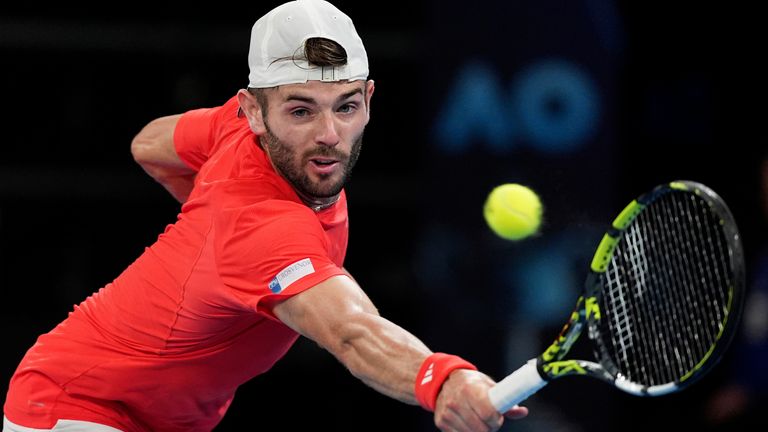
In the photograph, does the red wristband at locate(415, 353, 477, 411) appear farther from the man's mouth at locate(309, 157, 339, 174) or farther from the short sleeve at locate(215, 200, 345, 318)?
the man's mouth at locate(309, 157, 339, 174)

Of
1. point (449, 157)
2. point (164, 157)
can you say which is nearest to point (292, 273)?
point (164, 157)

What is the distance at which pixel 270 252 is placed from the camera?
10.6 feet

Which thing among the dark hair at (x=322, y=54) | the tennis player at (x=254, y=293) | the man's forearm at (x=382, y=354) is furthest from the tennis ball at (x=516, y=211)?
the man's forearm at (x=382, y=354)

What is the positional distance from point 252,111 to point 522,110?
2.46 m

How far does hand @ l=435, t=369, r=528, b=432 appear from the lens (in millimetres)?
2811

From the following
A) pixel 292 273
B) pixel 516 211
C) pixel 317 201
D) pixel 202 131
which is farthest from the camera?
pixel 516 211

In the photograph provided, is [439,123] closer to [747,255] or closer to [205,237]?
[747,255]

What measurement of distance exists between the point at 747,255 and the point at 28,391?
3969mm

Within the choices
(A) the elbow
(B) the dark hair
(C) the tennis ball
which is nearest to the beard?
(B) the dark hair

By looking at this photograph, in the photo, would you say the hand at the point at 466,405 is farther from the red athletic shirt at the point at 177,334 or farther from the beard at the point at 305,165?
the beard at the point at 305,165

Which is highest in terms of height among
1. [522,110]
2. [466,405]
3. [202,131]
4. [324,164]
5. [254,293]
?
[522,110]

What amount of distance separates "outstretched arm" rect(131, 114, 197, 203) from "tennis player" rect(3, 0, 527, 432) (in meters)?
0.25

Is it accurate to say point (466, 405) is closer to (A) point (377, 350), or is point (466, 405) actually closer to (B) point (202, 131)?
(A) point (377, 350)

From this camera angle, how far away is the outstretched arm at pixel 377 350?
283cm
